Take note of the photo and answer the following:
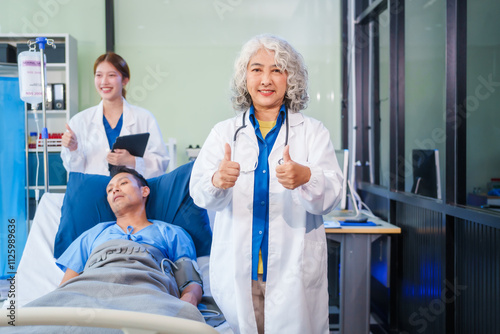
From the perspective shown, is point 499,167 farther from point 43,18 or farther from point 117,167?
point 43,18

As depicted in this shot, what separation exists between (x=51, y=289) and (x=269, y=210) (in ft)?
3.75

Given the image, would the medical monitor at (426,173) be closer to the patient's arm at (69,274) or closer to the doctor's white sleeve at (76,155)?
the patient's arm at (69,274)

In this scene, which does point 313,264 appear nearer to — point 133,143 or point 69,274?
point 69,274

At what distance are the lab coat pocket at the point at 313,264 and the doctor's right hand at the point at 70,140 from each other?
1484 mm

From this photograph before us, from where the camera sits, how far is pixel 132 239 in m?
1.86

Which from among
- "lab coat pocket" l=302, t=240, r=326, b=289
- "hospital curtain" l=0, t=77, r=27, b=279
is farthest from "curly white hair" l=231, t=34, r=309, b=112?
"hospital curtain" l=0, t=77, r=27, b=279

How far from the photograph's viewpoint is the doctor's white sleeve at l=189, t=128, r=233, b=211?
141 cm

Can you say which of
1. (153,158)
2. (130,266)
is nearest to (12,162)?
(153,158)

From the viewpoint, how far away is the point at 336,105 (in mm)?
4004

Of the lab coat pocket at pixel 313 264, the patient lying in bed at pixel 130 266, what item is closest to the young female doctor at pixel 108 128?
the patient lying in bed at pixel 130 266

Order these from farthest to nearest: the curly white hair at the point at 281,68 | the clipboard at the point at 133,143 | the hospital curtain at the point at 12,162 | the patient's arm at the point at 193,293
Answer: the hospital curtain at the point at 12,162 < the clipboard at the point at 133,143 < the patient's arm at the point at 193,293 < the curly white hair at the point at 281,68

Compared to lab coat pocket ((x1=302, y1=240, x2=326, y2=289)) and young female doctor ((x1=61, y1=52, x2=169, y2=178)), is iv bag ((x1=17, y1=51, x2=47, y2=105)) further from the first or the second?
lab coat pocket ((x1=302, y1=240, x2=326, y2=289))

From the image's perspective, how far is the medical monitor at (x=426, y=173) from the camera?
2.36m

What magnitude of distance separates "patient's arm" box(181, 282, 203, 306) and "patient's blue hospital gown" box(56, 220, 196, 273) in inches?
6.5
